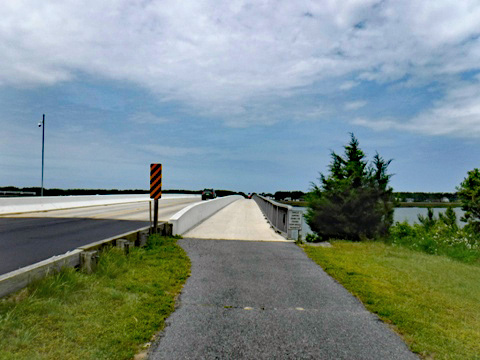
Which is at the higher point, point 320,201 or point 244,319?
point 320,201

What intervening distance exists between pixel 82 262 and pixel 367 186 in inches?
591

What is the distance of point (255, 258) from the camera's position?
10.9m

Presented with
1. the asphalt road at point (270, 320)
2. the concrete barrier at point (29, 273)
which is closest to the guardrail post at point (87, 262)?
the concrete barrier at point (29, 273)

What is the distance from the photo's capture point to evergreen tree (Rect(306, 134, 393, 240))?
18.7m

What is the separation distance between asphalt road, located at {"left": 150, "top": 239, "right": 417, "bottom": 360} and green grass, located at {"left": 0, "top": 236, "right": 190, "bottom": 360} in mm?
384

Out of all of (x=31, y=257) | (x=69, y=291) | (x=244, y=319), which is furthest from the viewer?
(x=31, y=257)

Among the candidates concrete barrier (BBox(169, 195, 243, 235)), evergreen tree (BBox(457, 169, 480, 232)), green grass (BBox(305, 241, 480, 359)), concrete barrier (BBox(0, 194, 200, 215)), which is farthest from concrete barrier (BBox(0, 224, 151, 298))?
evergreen tree (BBox(457, 169, 480, 232))

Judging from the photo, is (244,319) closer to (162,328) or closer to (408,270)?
(162,328)

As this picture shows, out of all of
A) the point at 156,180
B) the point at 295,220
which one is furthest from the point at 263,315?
the point at 295,220

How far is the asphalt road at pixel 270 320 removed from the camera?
4621mm

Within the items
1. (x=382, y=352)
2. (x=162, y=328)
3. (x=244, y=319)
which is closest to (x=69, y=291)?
(x=162, y=328)

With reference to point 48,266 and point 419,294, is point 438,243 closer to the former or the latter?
point 419,294

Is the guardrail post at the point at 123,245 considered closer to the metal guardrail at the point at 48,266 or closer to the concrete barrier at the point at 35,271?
the metal guardrail at the point at 48,266

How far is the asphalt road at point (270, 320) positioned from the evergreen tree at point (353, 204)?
9.71 meters
